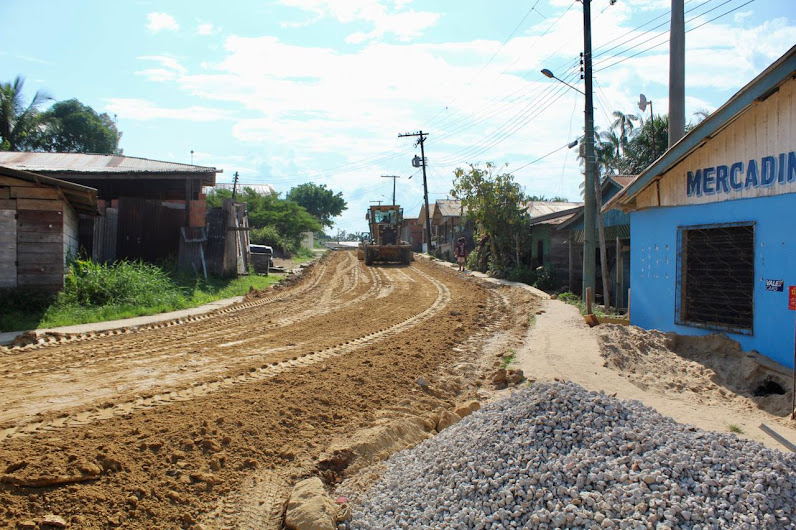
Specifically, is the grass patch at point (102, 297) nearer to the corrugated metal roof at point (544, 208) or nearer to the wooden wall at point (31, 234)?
the wooden wall at point (31, 234)

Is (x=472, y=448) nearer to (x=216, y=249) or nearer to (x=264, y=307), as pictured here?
(x=264, y=307)

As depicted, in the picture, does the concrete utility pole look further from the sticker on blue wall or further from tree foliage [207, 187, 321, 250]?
tree foliage [207, 187, 321, 250]

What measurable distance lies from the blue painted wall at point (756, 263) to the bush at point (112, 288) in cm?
1080

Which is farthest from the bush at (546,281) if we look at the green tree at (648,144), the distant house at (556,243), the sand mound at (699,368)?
the sand mound at (699,368)

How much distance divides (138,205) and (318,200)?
5525 cm

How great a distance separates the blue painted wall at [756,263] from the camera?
773 centimetres

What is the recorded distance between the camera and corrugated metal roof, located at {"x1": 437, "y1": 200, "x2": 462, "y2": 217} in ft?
155

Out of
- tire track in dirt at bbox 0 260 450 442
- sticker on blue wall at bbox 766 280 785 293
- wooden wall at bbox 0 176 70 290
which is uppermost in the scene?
wooden wall at bbox 0 176 70 290

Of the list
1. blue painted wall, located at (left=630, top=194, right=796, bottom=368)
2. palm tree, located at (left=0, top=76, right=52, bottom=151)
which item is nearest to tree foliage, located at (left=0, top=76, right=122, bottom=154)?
palm tree, located at (left=0, top=76, right=52, bottom=151)

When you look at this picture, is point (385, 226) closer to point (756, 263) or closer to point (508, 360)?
point (508, 360)

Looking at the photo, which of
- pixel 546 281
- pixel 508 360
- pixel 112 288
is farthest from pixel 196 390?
pixel 546 281

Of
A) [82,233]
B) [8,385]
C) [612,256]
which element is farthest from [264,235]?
[8,385]

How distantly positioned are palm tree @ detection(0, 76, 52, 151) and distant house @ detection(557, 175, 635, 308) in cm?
3183

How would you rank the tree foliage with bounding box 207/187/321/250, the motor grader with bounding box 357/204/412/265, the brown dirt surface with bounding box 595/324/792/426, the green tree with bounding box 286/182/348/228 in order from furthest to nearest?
1. the green tree with bounding box 286/182/348/228
2. the tree foliage with bounding box 207/187/321/250
3. the motor grader with bounding box 357/204/412/265
4. the brown dirt surface with bounding box 595/324/792/426
